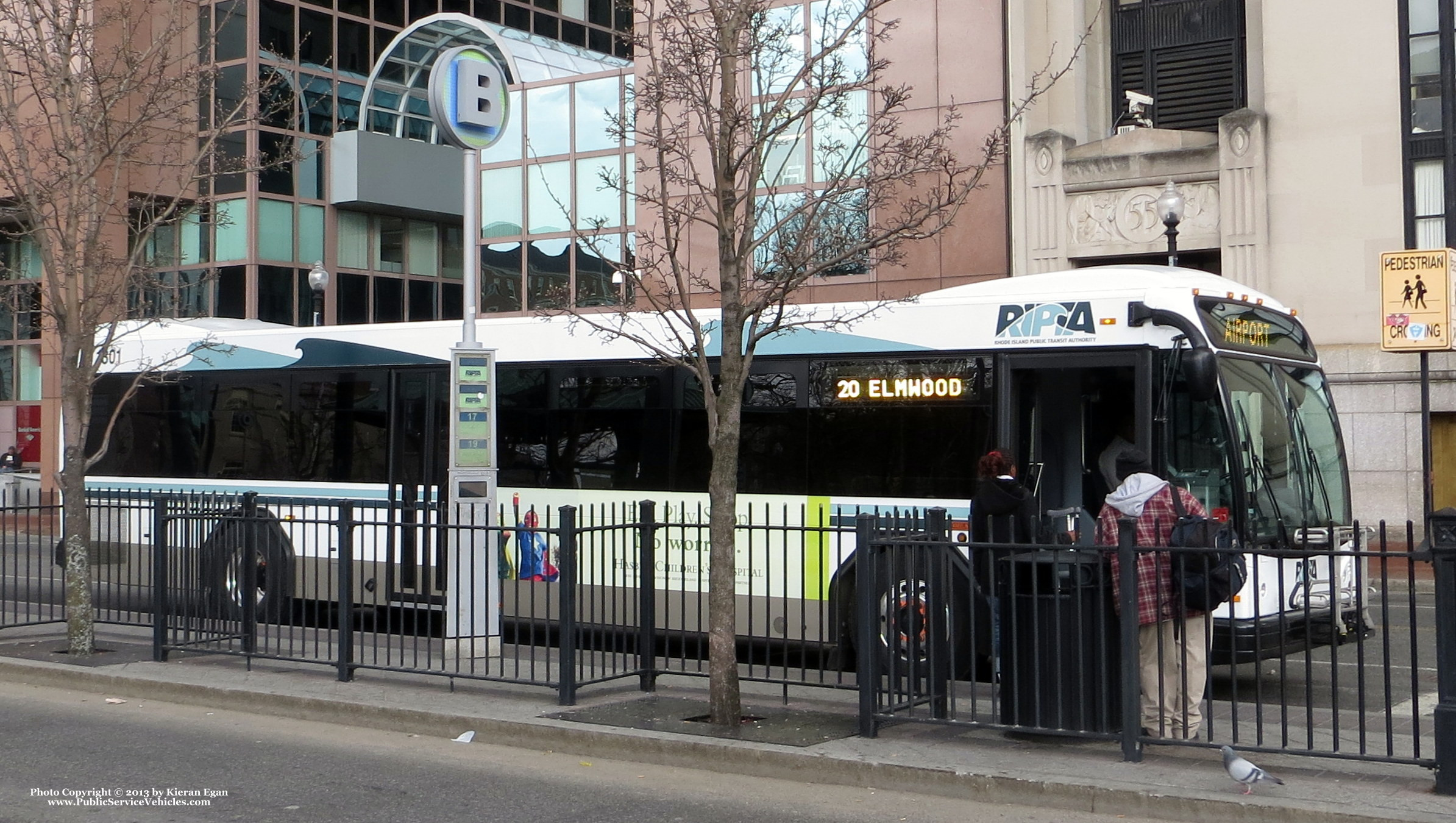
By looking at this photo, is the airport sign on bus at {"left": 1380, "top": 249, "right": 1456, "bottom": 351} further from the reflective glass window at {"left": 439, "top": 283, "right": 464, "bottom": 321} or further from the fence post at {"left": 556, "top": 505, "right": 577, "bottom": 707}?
the reflective glass window at {"left": 439, "top": 283, "right": 464, "bottom": 321}

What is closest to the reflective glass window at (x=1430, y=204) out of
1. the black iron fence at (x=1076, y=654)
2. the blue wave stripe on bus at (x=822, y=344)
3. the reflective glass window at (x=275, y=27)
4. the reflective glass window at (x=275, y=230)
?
the blue wave stripe on bus at (x=822, y=344)

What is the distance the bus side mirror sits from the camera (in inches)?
389

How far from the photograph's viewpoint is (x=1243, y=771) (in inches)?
267

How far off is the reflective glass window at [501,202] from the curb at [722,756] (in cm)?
2639

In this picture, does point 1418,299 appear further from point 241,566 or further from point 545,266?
point 545,266

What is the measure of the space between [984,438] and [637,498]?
3.26 meters

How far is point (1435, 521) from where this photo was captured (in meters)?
6.84

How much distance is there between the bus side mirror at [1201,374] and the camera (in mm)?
9875

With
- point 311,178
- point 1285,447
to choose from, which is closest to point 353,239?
point 311,178

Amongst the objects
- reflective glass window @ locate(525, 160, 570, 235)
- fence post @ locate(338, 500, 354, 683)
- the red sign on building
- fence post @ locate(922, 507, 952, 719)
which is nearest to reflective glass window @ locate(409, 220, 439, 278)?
reflective glass window @ locate(525, 160, 570, 235)

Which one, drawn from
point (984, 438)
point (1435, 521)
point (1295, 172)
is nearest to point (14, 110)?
point (984, 438)

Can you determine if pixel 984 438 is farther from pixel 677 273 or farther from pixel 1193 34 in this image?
pixel 1193 34

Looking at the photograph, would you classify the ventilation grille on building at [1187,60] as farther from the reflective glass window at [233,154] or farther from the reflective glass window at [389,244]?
the reflective glass window at [389,244]

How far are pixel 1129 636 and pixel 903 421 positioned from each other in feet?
13.0
